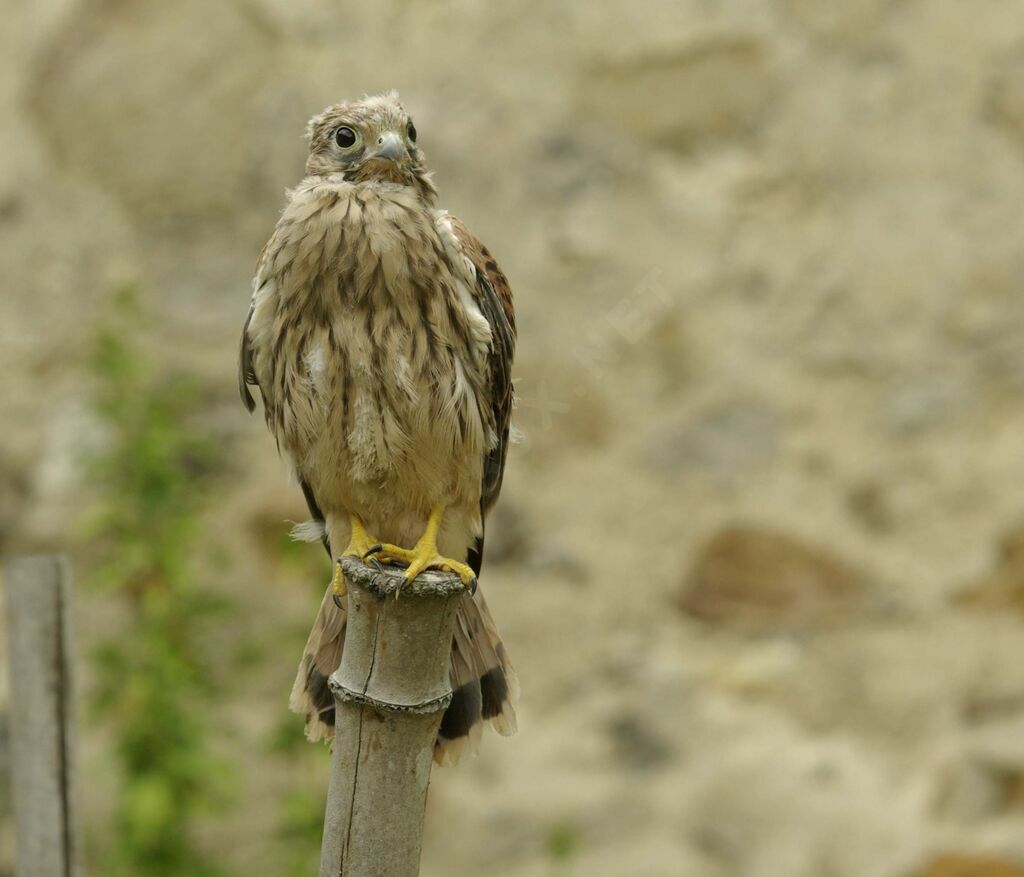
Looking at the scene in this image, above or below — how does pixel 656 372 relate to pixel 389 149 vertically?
above

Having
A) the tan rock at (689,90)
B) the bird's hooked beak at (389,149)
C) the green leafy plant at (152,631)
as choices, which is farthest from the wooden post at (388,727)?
the tan rock at (689,90)

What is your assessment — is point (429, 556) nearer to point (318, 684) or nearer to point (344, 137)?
point (318, 684)

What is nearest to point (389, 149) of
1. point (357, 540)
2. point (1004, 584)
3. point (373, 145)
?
point (373, 145)

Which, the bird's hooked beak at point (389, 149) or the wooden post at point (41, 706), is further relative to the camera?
the bird's hooked beak at point (389, 149)

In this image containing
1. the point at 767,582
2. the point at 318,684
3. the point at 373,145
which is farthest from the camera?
the point at 767,582

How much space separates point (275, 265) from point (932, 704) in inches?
79.0

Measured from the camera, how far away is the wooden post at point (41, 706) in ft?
7.39

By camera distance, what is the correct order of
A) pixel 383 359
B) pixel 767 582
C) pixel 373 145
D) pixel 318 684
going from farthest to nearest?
pixel 767 582 < pixel 373 145 < pixel 383 359 < pixel 318 684

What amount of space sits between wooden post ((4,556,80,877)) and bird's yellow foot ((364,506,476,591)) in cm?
51

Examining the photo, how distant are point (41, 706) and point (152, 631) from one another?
46.8 inches

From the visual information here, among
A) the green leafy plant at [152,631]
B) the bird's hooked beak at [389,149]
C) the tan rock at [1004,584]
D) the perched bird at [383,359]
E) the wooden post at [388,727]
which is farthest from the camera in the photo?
the tan rock at [1004,584]

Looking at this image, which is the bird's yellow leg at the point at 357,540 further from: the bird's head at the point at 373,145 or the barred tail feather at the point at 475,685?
the bird's head at the point at 373,145

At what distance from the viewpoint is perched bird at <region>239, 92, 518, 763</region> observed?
2.29m

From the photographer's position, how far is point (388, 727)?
1.88m
